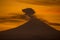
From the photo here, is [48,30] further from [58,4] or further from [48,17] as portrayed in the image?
[58,4]

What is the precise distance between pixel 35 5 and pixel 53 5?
0.17 meters

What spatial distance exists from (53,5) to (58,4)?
5 cm

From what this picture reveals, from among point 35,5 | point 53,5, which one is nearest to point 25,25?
point 35,5

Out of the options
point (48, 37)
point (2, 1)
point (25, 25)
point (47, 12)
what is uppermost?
point (2, 1)

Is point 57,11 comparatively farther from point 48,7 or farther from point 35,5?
point 35,5

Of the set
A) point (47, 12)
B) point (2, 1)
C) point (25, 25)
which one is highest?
point (2, 1)

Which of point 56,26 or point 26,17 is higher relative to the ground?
point 26,17

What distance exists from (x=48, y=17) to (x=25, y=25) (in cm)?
23

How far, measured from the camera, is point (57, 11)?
140cm

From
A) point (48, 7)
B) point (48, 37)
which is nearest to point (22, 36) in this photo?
point (48, 37)

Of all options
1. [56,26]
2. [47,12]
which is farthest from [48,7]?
[56,26]

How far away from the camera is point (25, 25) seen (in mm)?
1360

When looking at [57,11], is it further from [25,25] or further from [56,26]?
[25,25]

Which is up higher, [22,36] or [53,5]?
[53,5]
